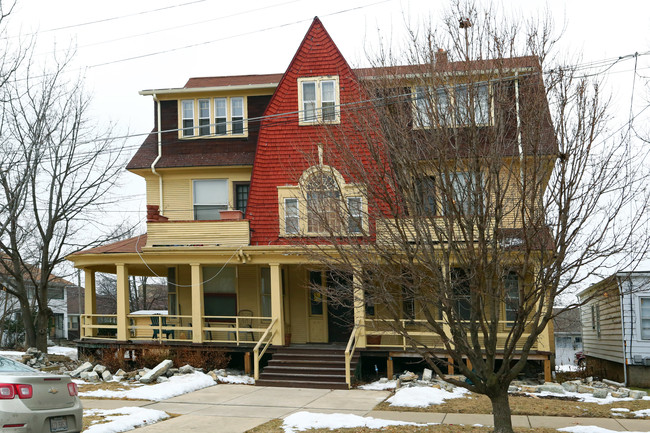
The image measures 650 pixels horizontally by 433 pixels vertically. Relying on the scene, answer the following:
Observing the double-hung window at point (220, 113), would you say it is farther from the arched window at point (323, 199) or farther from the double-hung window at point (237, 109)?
the arched window at point (323, 199)

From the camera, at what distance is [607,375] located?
21969mm

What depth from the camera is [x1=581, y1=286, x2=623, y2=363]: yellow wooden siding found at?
64.3 ft

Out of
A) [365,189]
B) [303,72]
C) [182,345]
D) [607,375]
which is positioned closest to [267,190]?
Answer: [303,72]

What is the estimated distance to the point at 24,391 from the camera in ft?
26.6

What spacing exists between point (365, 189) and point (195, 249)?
10.1m

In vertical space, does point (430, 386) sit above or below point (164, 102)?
below

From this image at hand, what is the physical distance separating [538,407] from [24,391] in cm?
933

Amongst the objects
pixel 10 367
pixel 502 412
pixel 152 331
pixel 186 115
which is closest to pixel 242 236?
pixel 152 331

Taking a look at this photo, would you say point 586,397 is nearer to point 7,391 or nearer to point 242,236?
point 242,236

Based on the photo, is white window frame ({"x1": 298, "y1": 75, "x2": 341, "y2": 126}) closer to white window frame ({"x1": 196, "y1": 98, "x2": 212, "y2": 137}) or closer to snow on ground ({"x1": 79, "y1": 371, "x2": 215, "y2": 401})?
white window frame ({"x1": 196, "y1": 98, "x2": 212, "y2": 137})

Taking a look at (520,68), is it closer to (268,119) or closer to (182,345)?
(268,119)

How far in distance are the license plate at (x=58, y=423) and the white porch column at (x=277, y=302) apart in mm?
10277

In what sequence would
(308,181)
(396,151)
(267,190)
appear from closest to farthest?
1. (396,151)
2. (308,181)
3. (267,190)

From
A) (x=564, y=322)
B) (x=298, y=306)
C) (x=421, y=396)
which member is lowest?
(x=421, y=396)
